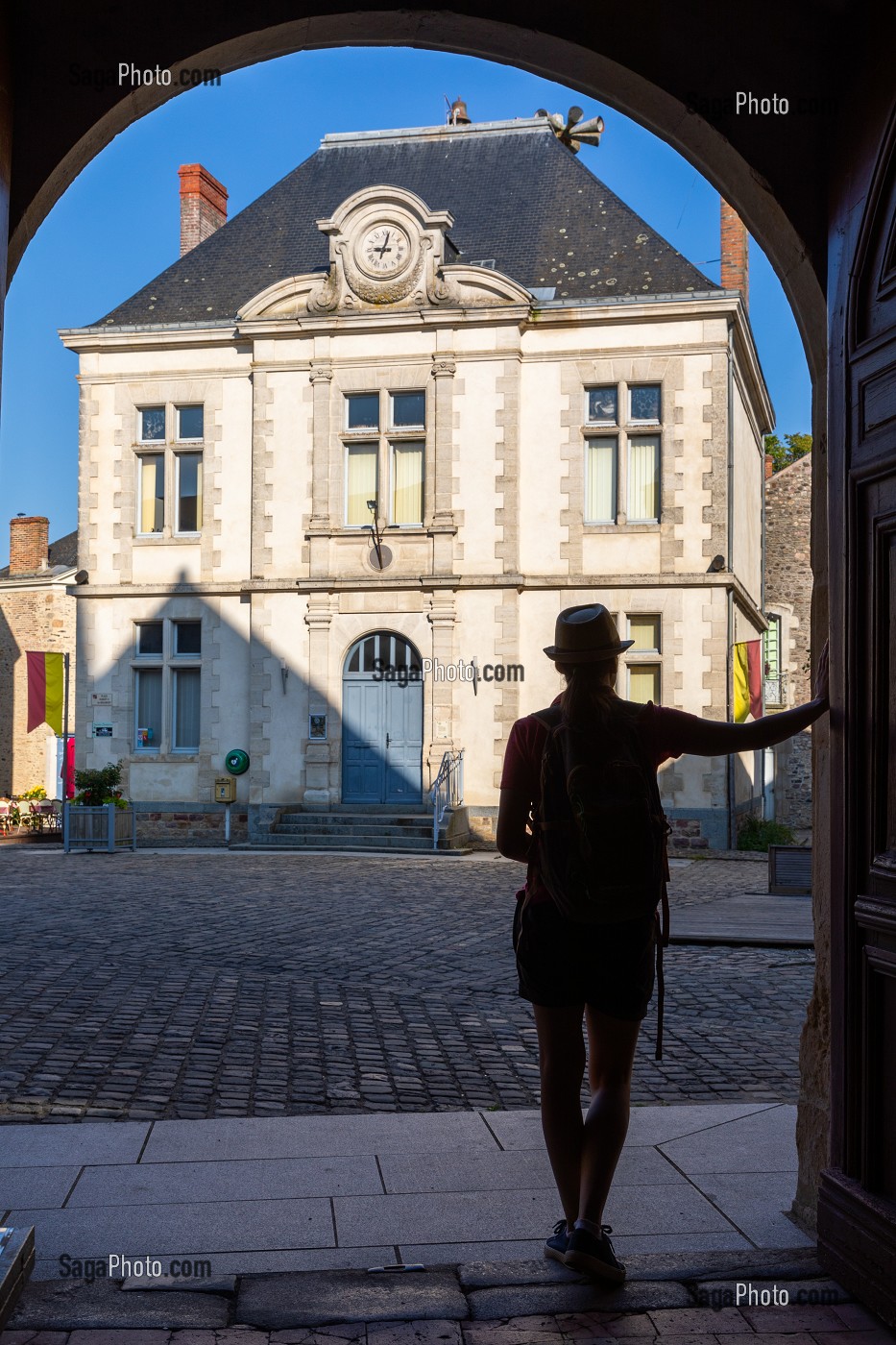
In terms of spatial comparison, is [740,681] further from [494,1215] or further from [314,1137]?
[494,1215]

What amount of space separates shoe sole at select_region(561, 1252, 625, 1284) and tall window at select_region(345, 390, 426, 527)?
19.0 m

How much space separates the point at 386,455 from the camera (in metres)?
22.2

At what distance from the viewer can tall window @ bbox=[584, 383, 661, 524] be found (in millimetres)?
21594

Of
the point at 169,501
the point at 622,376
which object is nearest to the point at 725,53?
the point at 622,376

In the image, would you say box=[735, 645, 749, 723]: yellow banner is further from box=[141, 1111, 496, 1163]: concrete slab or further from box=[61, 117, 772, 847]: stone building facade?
box=[141, 1111, 496, 1163]: concrete slab

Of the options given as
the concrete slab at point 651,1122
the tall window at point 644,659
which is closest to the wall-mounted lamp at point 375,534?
the tall window at point 644,659

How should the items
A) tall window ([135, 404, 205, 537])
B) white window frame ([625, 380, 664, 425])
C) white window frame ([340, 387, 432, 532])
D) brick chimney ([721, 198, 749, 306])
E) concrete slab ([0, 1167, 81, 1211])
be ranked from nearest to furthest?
concrete slab ([0, 1167, 81, 1211])
white window frame ([625, 380, 664, 425])
white window frame ([340, 387, 432, 532])
tall window ([135, 404, 205, 537])
brick chimney ([721, 198, 749, 306])

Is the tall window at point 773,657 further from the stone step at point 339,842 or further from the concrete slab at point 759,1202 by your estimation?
the concrete slab at point 759,1202

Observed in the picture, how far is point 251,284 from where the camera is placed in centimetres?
2373

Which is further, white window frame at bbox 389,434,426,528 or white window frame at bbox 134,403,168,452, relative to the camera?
white window frame at bbox 134,403,168,452

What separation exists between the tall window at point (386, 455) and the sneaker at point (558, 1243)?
1875 cm

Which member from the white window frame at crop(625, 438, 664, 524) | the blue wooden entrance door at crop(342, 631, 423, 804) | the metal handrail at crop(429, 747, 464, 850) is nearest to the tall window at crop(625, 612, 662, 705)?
the white window frame at crop(625, 438, 664, 524)

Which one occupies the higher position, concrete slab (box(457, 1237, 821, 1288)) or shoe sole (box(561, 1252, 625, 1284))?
shoe sole (box(561, 1252, 625, 1284))

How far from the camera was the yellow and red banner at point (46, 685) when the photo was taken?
73.4 feet
